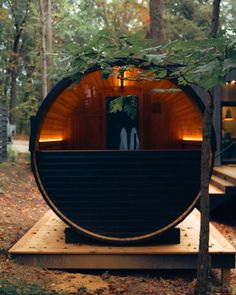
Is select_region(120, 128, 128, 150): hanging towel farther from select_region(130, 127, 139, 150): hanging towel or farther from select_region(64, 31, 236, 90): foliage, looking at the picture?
select_region(64, 31, 236, 90): foliage

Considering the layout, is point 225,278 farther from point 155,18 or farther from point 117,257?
point 155,18

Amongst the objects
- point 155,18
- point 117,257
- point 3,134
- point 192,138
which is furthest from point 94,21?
point 117,257

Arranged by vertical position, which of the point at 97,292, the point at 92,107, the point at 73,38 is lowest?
the point at 97,292

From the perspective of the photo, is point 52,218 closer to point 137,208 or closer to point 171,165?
point 137,208

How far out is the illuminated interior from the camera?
7055 mm

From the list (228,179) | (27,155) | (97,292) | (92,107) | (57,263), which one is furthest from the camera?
(27,155)

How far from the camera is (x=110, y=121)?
24.8 feet

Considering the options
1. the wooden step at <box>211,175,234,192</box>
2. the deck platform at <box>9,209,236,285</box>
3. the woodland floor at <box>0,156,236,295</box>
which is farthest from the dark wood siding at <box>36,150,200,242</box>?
the wooden step at <box>211,175,234,192</box>

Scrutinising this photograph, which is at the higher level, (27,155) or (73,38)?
→ (73,38)

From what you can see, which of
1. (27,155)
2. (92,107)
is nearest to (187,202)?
(92,107)

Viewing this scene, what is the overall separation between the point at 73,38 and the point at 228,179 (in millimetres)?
20552

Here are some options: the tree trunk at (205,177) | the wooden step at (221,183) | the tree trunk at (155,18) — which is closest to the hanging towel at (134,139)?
the tree trunk at (205,177)

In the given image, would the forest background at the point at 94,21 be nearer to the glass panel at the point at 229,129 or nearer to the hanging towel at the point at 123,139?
the glass panel at the point at 229,129

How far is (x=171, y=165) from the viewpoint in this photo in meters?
5.88
